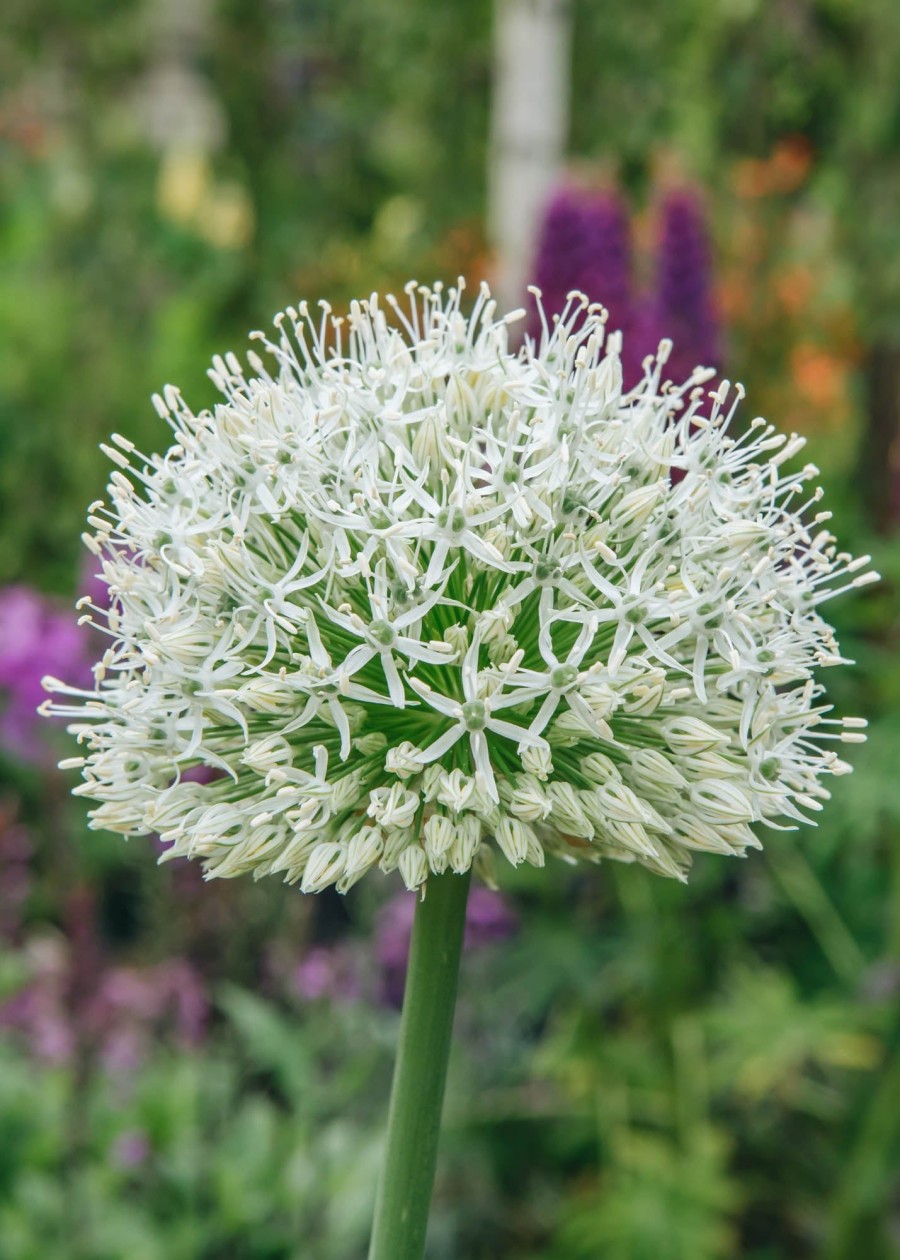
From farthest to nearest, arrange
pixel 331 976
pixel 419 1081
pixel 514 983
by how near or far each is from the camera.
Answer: pixel 514 983 < pixel 331 976 < pixel 419 1081

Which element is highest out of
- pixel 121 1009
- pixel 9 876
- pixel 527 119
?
pixel 527 119

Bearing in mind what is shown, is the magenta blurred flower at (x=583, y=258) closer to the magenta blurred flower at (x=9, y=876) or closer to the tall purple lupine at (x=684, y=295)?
the tall purple lupine at (x=684, y=295)

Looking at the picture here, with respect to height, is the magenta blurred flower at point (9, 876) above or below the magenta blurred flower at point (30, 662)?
below

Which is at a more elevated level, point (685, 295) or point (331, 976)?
point (685, 295)

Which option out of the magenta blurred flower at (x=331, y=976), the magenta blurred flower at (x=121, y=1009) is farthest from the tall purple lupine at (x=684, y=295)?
the magenta blurred flower at (x=121, y=1009)

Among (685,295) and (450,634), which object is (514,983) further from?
(450,634)

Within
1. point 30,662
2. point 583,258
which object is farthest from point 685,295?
point 30,662

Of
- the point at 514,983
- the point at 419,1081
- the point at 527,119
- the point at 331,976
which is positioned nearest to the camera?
the point at 419,1081
